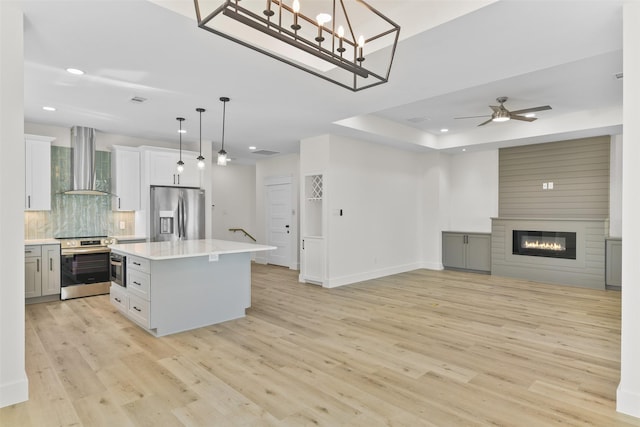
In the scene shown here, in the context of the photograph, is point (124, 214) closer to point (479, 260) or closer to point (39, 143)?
point (39, 143)

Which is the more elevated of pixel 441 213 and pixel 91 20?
pixel 91 20

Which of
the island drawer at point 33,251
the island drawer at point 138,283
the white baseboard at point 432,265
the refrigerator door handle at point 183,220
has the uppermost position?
the refrigerator door handle at point 183,220

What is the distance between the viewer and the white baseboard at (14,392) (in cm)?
242

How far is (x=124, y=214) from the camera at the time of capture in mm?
6516

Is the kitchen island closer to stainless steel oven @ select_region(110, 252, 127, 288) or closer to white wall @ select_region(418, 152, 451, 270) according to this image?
stainless steel oven @ select_region(110, 252, 127, 288)

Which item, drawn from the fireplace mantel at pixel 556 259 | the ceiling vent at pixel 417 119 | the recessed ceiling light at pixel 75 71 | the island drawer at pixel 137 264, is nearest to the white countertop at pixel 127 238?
the island drawer at pixel 137 264

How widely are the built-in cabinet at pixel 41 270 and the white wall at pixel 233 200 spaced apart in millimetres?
4363

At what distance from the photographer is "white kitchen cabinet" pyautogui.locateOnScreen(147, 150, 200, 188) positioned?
20.8 ft

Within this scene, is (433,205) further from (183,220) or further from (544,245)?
(183,220)

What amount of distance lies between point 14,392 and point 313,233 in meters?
4.95

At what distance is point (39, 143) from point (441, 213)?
741 cm

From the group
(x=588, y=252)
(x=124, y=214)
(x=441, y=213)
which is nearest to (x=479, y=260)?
(x=441, y=213)
